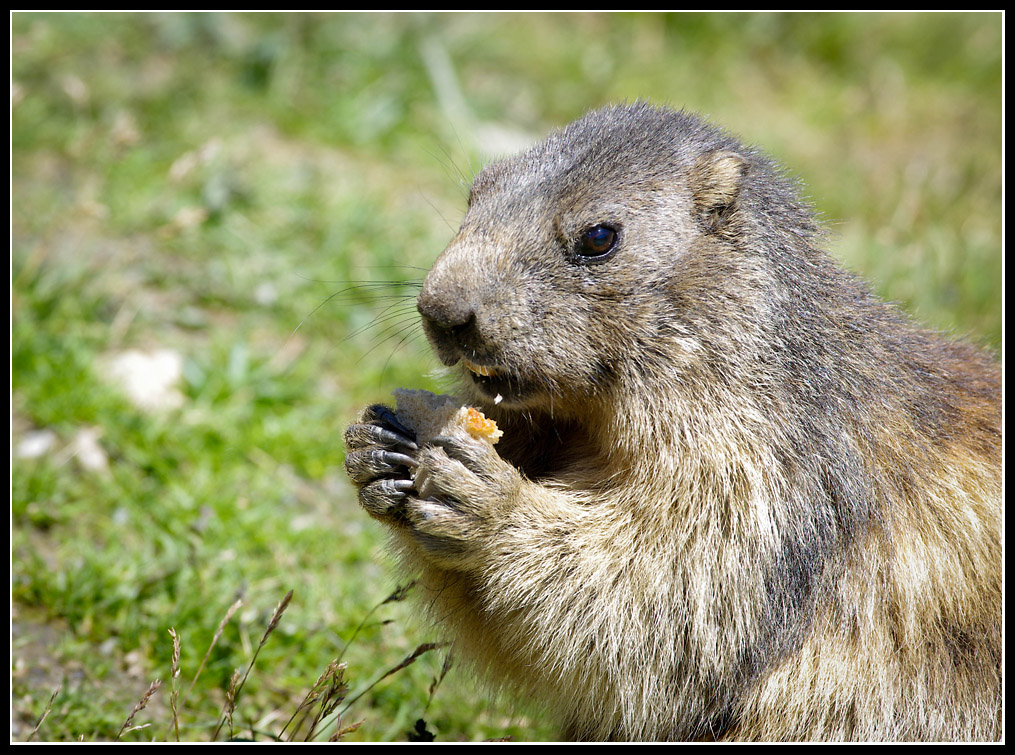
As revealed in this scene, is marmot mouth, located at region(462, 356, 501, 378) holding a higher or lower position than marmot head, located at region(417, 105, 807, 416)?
lower

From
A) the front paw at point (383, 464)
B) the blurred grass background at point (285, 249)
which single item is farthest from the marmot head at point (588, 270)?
the blurred grass background at point (285, 249)

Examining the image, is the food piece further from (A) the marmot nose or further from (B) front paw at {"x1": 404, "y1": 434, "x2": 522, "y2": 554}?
(A) the marmot nose

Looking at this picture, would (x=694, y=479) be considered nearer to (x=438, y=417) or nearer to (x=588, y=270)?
(x=588, y=270)

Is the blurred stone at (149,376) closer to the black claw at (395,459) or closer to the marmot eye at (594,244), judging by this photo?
the black claw at (395,459)

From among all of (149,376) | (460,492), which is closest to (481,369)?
(460,492)

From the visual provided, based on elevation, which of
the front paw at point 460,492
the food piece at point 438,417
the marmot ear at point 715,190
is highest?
the marmot ear at point 715,190

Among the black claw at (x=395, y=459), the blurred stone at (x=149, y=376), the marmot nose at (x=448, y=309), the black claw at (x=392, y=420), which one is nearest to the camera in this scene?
the marmot nose at (x=448, y=309)

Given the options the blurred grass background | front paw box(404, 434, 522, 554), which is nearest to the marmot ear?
the blurred grass background
